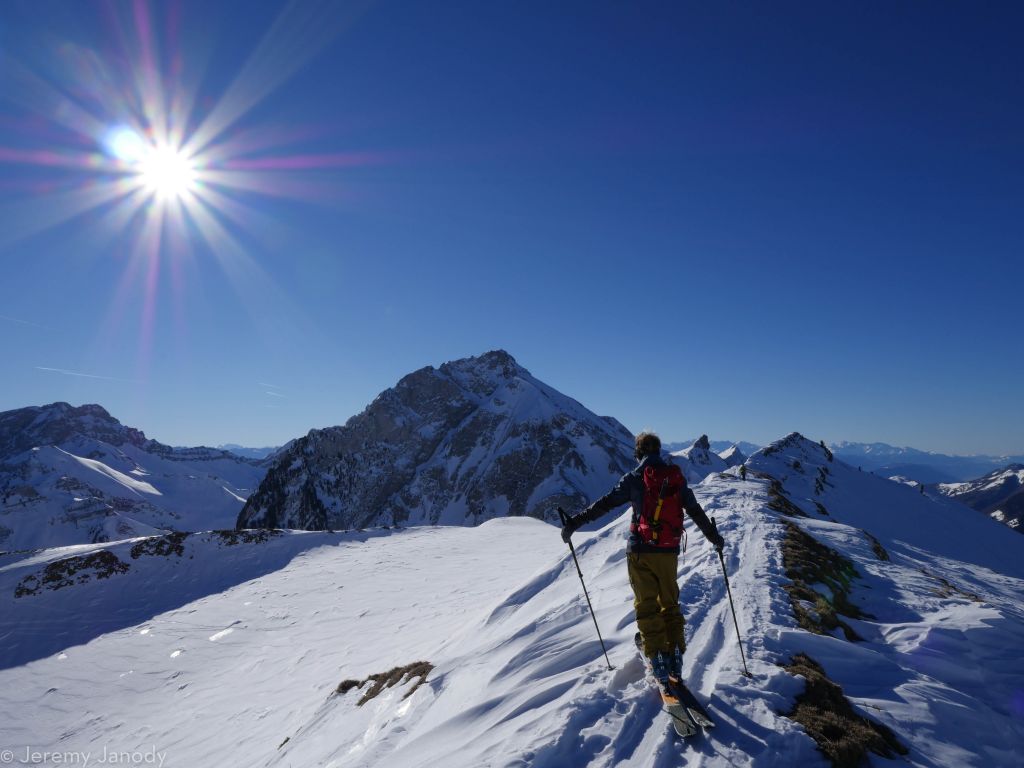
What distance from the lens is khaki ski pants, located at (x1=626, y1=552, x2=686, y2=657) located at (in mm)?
6285

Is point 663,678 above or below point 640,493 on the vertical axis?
below

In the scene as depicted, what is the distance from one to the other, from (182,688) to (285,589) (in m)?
10.3

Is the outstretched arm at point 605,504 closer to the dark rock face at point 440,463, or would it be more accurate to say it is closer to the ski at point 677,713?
the ski at point 677,713

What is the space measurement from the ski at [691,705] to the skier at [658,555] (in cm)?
16

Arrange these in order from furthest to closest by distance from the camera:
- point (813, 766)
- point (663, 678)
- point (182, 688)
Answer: point (182, 688) → point (663, 678) → point (813, 766)

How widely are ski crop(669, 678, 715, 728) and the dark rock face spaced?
126 metres

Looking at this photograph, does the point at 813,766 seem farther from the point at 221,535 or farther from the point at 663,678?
the point at 221,535

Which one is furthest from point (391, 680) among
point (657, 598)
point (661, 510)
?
point (661, 510)

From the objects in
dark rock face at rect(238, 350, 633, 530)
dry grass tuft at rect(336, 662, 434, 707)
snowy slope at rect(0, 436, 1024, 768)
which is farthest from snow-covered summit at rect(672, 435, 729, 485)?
dry grass tuft at rect(336, 662, 434, 707)

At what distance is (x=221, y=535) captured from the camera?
37.8 meters

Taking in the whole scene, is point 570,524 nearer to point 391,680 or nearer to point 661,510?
point 661,510

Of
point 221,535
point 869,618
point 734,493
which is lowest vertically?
point 869,618

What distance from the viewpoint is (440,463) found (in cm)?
16338

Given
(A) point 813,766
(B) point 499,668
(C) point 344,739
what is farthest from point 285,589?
(A) point 813,766
